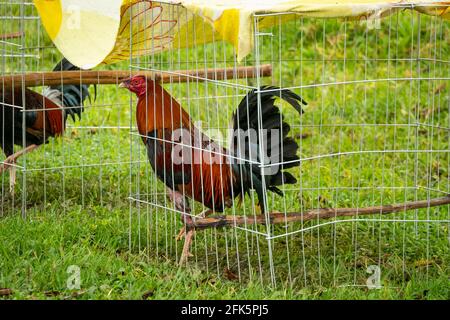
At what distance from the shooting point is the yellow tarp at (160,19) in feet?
13.4

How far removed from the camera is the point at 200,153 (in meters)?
4.93

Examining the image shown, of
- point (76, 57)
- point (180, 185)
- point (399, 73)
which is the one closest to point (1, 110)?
point (76, 57)

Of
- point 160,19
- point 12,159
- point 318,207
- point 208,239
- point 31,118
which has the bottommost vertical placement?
point 208,239

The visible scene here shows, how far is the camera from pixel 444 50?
9.07m

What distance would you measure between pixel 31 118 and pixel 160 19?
1.90 meters

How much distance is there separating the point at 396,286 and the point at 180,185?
4.83 feet

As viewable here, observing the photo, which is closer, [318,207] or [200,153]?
[200,153]

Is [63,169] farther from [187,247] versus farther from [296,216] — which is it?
[296,216]

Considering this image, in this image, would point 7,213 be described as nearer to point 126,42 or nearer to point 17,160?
point 17,160

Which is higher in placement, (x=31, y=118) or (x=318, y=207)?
(x=31, y=118)

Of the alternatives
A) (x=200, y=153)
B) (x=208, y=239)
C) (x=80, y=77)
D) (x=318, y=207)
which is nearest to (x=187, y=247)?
(x=208, y=239)

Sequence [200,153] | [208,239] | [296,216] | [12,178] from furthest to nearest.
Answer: [12,178], [208,239], [200,153], [296,216]

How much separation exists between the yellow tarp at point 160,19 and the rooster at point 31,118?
3.71 ft

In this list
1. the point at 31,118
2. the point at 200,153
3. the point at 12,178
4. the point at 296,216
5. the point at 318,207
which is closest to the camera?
the point at 296,216
